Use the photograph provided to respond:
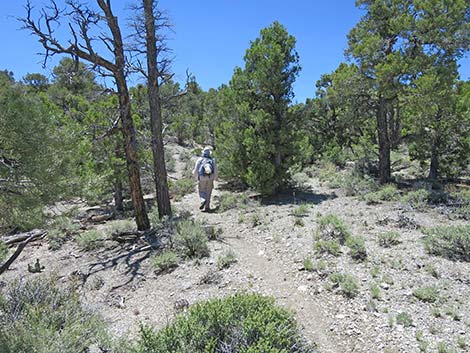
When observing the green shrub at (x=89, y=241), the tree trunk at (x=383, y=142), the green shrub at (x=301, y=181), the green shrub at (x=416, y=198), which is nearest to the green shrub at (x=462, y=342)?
the green shrub at (x=416, y=198)

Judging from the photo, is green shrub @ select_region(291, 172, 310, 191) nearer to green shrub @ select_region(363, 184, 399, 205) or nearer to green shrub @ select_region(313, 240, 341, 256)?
green shrub @ select_region(363, 184, 399, 205)

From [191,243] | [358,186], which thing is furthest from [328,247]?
[358,186]

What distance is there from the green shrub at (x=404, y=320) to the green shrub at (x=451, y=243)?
2180 millimetres

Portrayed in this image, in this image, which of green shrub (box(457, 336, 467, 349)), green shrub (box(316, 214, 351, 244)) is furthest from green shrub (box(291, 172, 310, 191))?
green shrub (box(457, 336, 467, 349))

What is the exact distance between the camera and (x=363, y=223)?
293 inches

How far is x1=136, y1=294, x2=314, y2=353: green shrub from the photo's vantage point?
300 centimetres

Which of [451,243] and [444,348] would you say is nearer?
[444,348]

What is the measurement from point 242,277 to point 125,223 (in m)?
4.53

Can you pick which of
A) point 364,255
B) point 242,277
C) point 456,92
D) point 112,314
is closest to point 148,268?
point 112,314

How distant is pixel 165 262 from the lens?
618 centimetres

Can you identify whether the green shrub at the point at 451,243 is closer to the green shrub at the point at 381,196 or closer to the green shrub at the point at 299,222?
the green shrub at the point at 299,222

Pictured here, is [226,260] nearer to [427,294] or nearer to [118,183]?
[427,294]

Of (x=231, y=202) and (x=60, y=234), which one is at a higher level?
(x=231, y=202)

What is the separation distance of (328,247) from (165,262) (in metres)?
3.16
